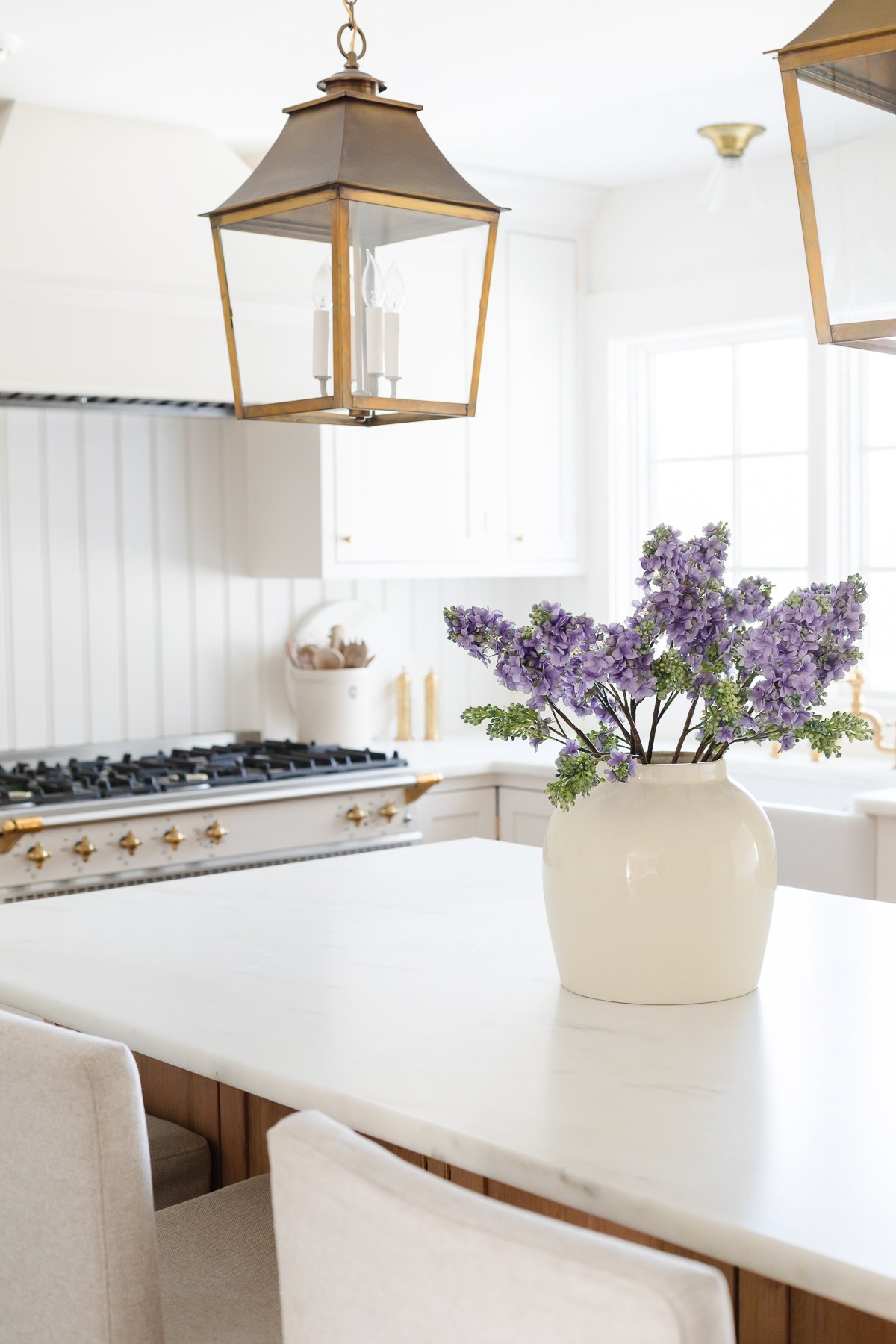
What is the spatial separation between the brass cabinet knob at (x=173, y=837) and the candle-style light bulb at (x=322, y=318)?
197 centimetres

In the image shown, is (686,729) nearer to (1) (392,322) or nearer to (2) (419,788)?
(1) (392,322)

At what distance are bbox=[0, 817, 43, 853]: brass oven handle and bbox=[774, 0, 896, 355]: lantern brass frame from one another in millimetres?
2300

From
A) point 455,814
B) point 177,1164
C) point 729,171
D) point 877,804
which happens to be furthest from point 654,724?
point 729,171

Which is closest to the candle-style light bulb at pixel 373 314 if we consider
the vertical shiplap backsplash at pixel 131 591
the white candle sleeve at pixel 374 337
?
the white candle sleeve at pixel 374 337

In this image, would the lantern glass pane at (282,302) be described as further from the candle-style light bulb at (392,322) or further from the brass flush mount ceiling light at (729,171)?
the brass flush mount ceiling light at (729,171)

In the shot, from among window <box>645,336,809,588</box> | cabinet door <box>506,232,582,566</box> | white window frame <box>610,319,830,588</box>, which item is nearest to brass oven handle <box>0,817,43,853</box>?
cabinet door <box>506,232,582,566</box>

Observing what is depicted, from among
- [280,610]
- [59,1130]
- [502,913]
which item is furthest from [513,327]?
[59,1130]

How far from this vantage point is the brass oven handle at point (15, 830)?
10.5ft

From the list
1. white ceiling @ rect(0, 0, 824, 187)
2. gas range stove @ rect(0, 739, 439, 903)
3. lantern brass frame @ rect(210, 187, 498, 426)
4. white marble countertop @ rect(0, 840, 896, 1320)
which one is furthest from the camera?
gas range stove @ rect(0, 739, 439, 903)

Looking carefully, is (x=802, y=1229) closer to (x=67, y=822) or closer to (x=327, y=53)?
(x=67, y=822)

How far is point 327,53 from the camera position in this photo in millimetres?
3207

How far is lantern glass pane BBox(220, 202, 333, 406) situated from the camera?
167cm

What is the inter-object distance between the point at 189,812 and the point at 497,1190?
217 centimetres

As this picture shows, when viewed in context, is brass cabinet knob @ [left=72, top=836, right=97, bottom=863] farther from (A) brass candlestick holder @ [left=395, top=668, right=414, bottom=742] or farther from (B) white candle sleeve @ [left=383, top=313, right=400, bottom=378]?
(B) white candle sleeve @ [left=383, top=313, right=400, bottom=378]
